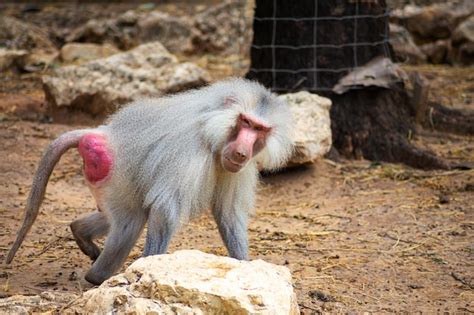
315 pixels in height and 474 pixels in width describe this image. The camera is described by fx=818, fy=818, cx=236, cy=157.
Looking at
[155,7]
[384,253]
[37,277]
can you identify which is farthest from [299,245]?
[155,7]

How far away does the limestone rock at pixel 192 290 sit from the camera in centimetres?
336

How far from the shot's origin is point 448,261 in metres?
5.14

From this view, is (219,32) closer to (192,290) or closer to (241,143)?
(241,143)

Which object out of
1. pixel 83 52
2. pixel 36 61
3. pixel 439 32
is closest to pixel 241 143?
pixel 36 61

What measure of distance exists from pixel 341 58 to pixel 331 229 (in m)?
2.25

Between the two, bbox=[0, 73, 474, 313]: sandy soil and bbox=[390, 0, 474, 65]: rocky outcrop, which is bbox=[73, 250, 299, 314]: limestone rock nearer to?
bbox=[0, 73, 474, 313]: sandy soil

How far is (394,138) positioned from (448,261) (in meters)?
2.59

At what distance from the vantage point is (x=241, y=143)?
438 cm

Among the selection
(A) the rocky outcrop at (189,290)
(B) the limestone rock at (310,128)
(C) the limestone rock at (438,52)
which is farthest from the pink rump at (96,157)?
(C) the limestone rock at (438,52)

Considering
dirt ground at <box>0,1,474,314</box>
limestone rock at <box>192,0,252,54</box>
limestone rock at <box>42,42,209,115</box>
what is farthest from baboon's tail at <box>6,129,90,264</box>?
limestone rock at <box>192,0,252,54</box>

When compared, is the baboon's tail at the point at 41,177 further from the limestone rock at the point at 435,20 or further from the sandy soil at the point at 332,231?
the limestone rock at the point at 435,20

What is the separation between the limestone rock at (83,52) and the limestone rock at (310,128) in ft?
13.8

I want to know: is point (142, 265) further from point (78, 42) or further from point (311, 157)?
point (78, 42)

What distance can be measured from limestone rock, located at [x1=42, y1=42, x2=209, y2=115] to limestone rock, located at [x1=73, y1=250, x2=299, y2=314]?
4.35 metres
